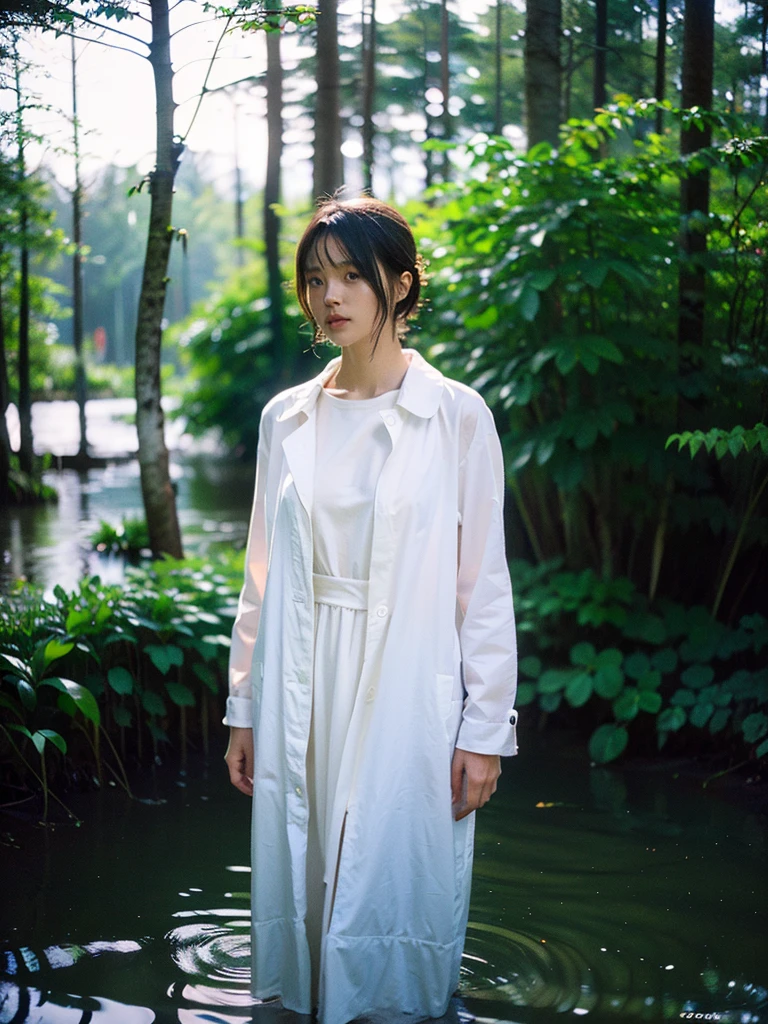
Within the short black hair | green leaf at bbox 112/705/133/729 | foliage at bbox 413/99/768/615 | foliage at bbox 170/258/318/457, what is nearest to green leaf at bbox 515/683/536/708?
foliage at bbox 413/99/768/615

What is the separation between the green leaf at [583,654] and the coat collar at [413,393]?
6.72 feet

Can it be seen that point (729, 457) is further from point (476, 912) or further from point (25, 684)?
point (25, 684)

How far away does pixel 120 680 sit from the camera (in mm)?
3547

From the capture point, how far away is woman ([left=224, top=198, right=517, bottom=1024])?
6.63 ft

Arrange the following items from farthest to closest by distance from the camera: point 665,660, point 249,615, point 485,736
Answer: point 665,660 < point 249,615 < point 485,736

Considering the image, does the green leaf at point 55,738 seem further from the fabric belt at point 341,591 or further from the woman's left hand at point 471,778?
the woman's left hand at point 471,778

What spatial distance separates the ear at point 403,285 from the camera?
6.93ft

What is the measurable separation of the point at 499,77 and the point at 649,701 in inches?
106

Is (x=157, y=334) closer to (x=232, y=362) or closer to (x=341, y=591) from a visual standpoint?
(x=341, y=591)

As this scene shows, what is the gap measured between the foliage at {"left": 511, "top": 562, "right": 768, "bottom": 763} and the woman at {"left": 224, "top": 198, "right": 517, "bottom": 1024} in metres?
1.79

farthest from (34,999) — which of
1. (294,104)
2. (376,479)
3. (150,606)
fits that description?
(294,104)

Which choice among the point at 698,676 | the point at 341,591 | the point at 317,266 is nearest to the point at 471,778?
the point at 341,591

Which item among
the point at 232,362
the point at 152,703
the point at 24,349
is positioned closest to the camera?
the point at 152,703

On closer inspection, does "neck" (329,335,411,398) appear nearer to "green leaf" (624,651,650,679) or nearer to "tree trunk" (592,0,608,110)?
"green leaf" (624,651,650,679)
